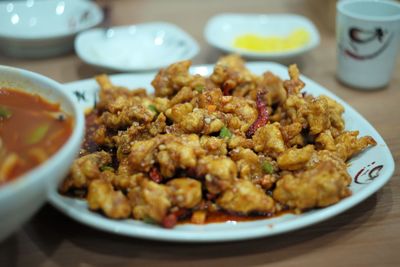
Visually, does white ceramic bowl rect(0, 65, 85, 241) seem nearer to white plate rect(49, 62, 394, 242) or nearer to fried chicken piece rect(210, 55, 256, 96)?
white plate rect(49, 62, 394, 242)

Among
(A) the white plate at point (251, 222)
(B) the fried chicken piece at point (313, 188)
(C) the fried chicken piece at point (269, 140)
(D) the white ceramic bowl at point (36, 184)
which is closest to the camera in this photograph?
(D) the white ceramic bowl at point (36, 184)

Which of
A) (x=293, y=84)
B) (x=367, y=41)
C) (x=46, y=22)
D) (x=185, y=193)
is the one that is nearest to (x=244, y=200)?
(x=185, y=193)

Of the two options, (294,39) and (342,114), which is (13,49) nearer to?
(294,39)

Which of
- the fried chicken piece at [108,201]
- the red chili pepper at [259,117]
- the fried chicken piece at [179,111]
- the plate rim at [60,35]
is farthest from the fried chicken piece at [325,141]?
the plate rim at [60,35]

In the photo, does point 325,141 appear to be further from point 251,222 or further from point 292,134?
point 251,222

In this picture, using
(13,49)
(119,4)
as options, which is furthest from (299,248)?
(119,4)

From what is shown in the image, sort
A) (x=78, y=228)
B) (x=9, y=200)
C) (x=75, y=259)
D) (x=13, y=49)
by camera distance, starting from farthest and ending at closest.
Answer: (x=13, y=49), (x=78, y=228), (x=75, y=259), (x=9, y=200)

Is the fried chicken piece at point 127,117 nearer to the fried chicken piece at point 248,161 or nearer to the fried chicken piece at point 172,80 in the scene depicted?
the fried chicken piece at point 172,80
